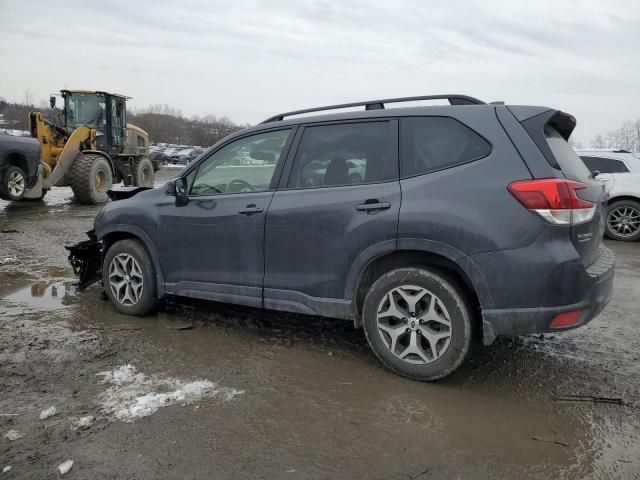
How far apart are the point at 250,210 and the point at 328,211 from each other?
687 millimetres

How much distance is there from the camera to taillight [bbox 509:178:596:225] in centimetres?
289

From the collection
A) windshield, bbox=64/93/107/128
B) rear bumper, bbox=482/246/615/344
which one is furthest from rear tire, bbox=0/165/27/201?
rear bumper, bbox=482/246/615/344

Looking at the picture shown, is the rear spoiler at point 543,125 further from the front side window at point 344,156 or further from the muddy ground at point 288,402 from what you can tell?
the muddy ground at point 288,402

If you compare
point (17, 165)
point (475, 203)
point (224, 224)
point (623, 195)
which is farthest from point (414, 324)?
point (17, 165)

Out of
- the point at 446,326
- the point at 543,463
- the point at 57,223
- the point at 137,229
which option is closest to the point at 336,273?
the point at 446,326

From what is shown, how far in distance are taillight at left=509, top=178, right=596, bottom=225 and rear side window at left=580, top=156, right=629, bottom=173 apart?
7.36 meters

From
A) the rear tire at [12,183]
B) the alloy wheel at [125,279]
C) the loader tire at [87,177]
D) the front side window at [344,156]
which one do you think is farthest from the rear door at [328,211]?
the loader tire at [87,177]

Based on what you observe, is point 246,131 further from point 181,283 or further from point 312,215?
point 181,283

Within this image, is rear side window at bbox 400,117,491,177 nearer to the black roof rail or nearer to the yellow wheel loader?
the black roof rail

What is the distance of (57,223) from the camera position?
1008cm

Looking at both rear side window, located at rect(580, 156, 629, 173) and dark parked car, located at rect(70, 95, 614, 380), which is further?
rear side window, located at rect(580, 156, 629, 173)

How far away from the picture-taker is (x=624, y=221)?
9156mm

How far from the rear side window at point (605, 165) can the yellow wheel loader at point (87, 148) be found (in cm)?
1155

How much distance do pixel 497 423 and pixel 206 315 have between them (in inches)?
109
